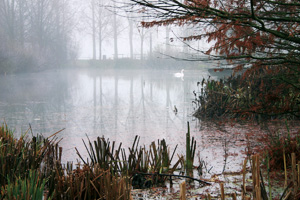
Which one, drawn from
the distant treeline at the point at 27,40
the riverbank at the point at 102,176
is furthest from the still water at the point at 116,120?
the distant treeline at the point at 27,40

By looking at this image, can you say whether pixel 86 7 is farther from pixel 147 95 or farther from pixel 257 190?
pixel 257 190

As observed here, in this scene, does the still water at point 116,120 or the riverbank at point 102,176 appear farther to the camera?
the still water at point 116,120

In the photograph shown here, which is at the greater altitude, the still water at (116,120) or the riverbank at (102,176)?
the riverbank at (102,176)

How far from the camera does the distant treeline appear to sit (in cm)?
2408

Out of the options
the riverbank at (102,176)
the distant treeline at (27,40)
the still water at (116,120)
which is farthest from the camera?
the distant treeline at (27,40)

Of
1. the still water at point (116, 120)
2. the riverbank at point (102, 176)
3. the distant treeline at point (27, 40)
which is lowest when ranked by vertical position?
the still water at point (116, 120)

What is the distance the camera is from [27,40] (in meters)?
29.8

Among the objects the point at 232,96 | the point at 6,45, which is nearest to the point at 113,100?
the point at 232,96

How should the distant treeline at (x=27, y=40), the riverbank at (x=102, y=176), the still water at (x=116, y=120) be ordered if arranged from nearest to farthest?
the riverbank at (x=102, y=176), the still water at (x=116, y=120), the distant treeline at (x=27, y=40)

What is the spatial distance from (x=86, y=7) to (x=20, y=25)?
19990 millimetres

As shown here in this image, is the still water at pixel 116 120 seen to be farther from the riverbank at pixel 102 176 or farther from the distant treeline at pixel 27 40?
the distant treeline at pixel 27 40

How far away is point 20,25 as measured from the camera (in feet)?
96.1

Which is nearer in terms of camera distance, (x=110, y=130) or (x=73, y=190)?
(x=73, y=190)

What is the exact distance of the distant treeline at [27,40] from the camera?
79.0 feet
